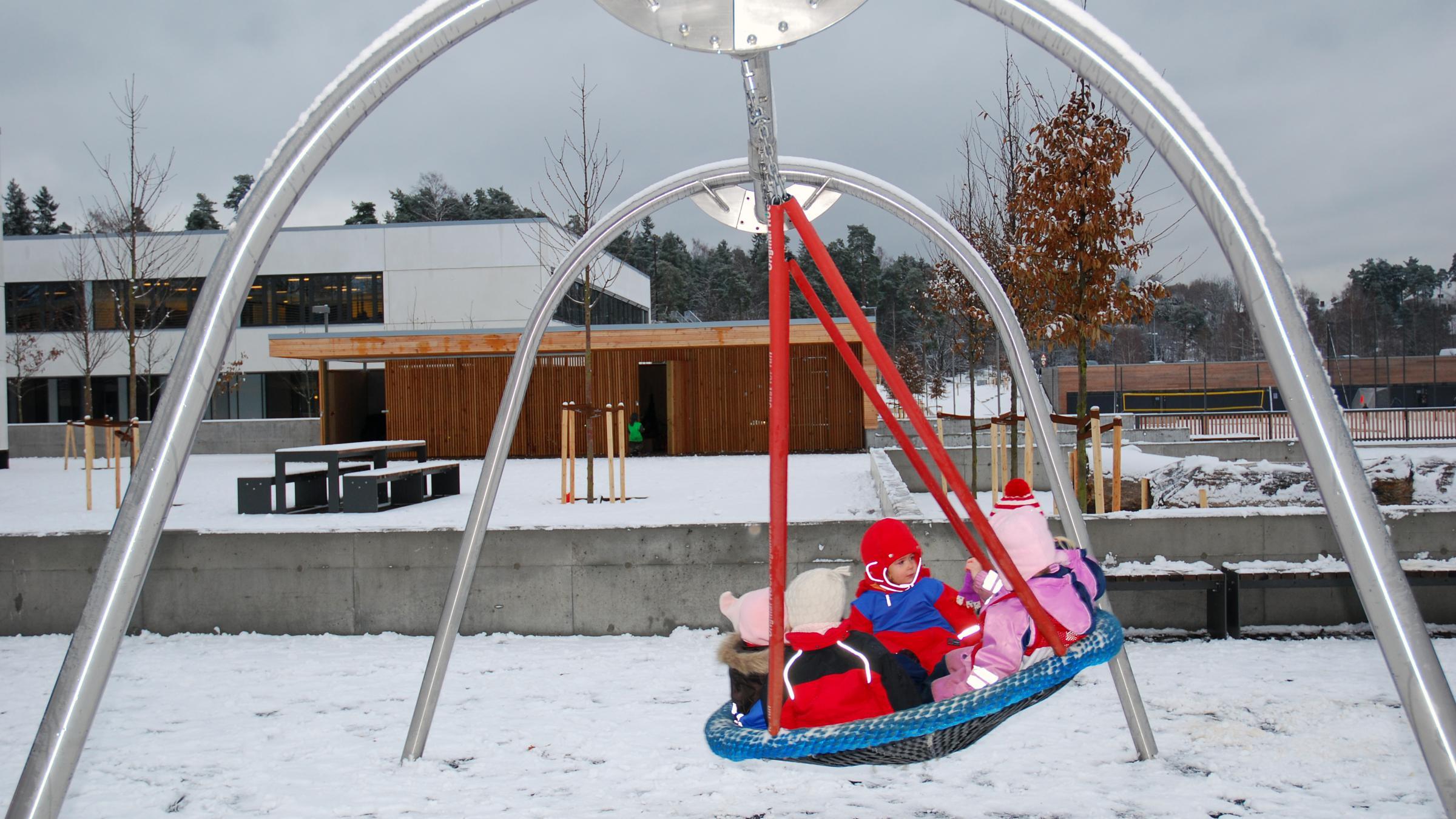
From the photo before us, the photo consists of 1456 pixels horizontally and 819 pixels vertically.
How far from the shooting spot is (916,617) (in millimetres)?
3463

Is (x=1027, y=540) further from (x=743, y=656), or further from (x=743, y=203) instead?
(x=743, y=203)

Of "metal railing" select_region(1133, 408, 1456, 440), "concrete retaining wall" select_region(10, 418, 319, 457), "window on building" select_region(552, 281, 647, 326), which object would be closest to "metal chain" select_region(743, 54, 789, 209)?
"metal railing" select_region(1133, 408, 1456, 440)

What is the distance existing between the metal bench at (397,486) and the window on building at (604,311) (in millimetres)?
14910

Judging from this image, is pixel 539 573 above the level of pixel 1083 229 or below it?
below

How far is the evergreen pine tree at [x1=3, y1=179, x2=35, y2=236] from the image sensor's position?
66688 mm

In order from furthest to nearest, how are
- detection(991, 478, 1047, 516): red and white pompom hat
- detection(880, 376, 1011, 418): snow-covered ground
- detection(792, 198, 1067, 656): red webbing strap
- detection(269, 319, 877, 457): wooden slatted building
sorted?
detection(880, 376, 1011, 418): snow-covered ground, detection(269, 319, 877, 457): wooden slatted building, detection(991, 478, 1047, 516): red and white pompom hat, detection(792, 198, 1067, 656): red webbing strap

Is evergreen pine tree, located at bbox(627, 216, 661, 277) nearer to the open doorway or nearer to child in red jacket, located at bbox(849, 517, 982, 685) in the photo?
the open doorway

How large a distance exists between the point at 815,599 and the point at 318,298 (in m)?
34.3

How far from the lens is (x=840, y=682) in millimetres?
3145

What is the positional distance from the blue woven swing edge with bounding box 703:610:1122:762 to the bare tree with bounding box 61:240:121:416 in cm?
3457

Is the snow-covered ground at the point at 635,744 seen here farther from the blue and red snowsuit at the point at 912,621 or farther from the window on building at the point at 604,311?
the window on building at the point at 604,311

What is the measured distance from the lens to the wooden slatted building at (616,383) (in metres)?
21.6

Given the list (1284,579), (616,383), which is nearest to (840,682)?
(1284,579)

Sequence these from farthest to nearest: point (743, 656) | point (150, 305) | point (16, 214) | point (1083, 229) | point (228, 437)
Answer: point (16, 214) < point (150, 305) < point (228, 437) < point (1083, 229) < point (743, 656)
